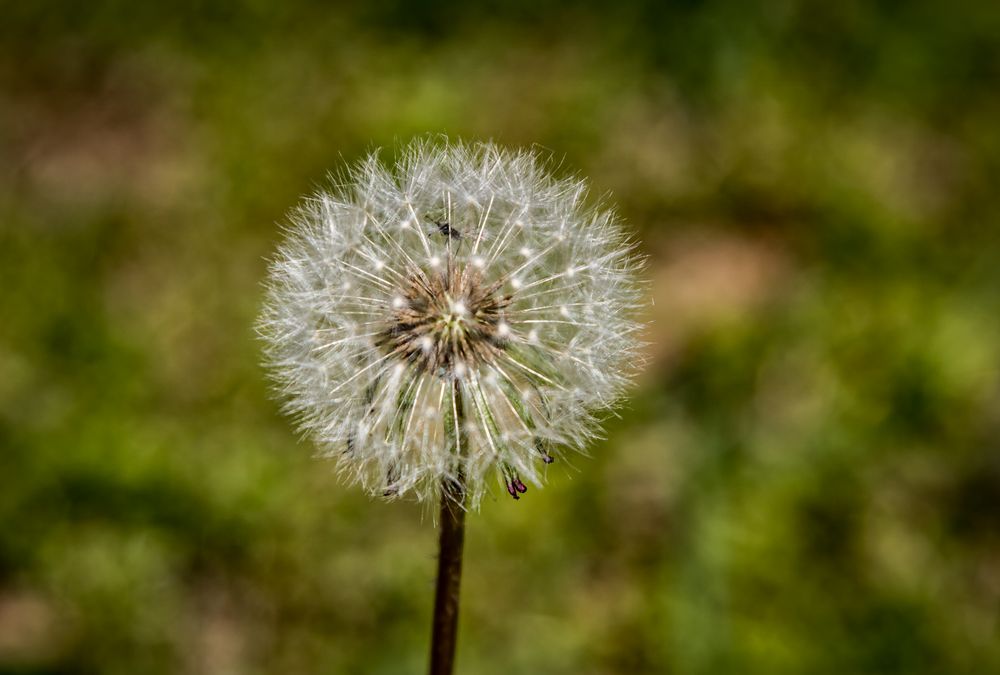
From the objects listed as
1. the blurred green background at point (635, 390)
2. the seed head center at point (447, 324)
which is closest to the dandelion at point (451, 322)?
the seed head center at point (447, 324)

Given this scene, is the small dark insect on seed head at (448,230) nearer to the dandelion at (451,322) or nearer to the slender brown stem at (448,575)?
the dandelion at (451,322)

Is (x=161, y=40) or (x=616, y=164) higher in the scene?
(x=161, y=40)

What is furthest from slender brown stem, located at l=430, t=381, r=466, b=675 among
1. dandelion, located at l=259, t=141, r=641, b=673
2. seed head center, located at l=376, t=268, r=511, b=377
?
seed head center, located at l=376, t=268, r=511, b=377

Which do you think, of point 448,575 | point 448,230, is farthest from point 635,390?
point 448,575

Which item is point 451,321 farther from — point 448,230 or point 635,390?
point 635,390

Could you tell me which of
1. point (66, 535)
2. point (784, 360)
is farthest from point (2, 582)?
point (784, 360)

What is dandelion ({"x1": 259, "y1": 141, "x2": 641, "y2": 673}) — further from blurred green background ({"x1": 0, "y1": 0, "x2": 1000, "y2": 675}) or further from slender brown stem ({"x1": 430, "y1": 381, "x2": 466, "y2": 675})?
blurred green background ({"x1": 0, "y1": 0, "x2": 1000, "y2": 675})

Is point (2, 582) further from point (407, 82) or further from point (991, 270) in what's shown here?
point (991, 270)
